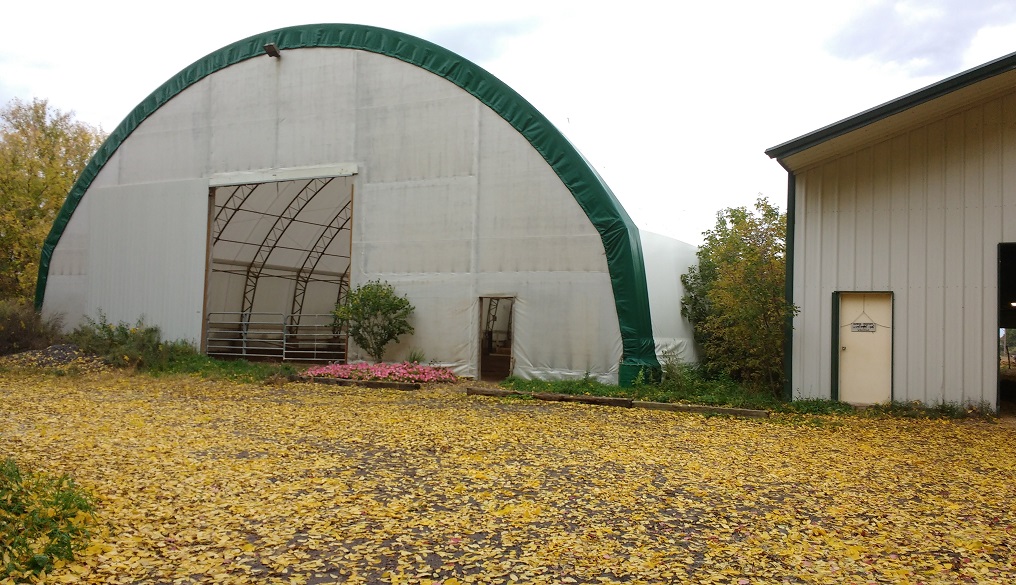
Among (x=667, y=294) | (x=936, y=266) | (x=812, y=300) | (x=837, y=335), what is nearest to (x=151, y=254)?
(x=667, y=294)

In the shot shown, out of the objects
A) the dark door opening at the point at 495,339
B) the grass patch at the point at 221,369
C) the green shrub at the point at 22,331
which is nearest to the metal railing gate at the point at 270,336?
the grass patch at the point at 221,369

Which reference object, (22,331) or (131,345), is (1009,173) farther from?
(22,331)

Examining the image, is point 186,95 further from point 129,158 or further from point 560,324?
point 560,324

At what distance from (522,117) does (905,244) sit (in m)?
7.39

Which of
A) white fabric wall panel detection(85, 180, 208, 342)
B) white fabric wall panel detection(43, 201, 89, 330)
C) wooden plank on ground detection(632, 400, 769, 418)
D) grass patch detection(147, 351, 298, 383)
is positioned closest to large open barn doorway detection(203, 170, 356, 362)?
white fabric wall panel detection(85, 180, 208, 342)

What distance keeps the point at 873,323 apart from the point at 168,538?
10.7m

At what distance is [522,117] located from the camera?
14.7 meters

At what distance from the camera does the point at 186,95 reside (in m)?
18.3

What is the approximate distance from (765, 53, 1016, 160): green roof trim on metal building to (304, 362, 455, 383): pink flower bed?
7.54 m

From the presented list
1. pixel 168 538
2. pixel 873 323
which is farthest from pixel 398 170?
pixel 168 538

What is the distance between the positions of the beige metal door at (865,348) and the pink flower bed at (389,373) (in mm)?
7256

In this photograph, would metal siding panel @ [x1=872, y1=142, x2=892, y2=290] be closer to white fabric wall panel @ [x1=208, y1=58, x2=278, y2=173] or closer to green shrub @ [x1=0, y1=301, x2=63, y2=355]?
white fabric wall panel @ [x1=208, y1=58, x2=278, y2=173]

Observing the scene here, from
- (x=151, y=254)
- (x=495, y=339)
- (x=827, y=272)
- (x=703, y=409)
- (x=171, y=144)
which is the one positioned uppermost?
(x=171, y=144)

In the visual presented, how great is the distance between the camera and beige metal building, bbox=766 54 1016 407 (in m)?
11.0
